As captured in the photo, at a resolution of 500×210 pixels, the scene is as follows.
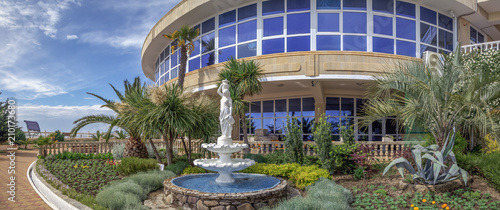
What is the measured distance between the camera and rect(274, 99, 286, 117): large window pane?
1817 centimetres

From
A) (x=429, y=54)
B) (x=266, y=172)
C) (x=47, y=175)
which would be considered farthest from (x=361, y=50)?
(x=47, y=175)

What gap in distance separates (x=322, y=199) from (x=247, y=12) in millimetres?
10927

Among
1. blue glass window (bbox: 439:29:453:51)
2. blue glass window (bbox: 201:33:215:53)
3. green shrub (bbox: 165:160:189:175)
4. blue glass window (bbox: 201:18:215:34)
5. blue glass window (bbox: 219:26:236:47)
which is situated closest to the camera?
green shrub (bbox: 165:160:189:175)

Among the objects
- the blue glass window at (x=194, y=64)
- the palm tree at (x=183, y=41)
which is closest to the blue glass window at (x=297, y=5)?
the palm tree at (x=183, y=41)

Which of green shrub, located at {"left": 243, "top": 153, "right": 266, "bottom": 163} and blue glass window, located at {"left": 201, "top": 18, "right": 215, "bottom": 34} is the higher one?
blue glass window, located at {"left": 201, "top": 18, "right": 215, "bottom": 34}

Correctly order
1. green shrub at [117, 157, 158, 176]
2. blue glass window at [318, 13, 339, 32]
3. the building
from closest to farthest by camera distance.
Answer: green shrub at [117, 157, 158, 176], the building, blue glass window at [318, 13, 339, 32]

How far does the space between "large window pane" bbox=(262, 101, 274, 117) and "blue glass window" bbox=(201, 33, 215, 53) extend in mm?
4971

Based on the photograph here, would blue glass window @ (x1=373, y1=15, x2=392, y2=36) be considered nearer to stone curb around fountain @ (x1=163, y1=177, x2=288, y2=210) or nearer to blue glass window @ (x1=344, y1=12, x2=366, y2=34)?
blue glass window @ (x1=344, y1=12, x2=366, y2=34)

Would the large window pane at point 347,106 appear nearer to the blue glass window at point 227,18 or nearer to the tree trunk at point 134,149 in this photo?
the blue glass window at point 227,18

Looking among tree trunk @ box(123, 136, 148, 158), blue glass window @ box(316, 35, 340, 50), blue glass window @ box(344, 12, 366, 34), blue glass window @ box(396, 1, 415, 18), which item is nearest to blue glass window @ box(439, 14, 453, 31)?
blue glass window @ box(396, 1, 415, 18)

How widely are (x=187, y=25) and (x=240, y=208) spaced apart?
1272cm

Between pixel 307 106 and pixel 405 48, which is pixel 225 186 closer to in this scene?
pixel 405 48

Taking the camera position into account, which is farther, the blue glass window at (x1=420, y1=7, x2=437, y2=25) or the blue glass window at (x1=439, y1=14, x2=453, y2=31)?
the blue glass window at (x1=439, y1=14, x2=453, y2=31)

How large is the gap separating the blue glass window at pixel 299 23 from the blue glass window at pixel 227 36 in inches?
115
